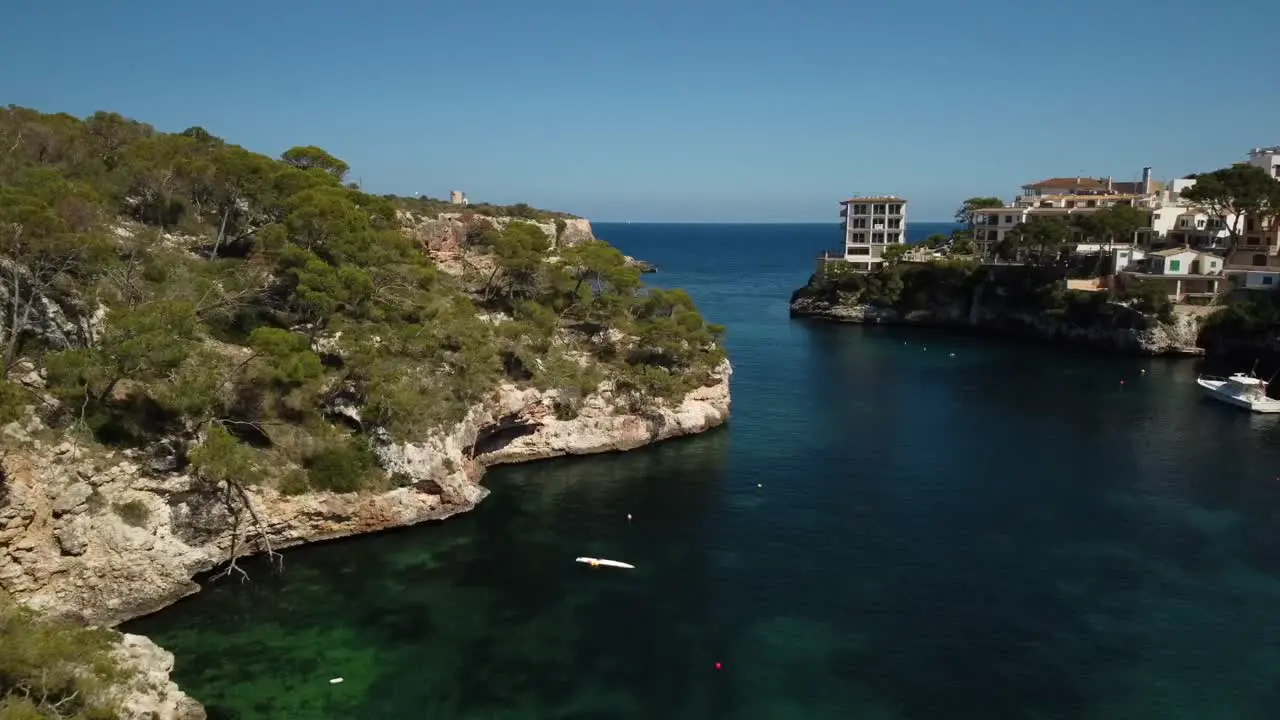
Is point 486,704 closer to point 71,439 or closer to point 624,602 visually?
point 624,602

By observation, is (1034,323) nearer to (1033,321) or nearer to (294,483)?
(1033,321)

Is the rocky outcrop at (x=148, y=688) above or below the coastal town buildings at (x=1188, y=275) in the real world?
below

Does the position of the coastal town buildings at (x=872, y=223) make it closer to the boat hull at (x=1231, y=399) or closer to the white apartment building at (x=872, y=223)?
the white apartment building at (x=872, y=223)

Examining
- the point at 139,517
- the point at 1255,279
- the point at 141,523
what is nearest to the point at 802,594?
the point at 141,523

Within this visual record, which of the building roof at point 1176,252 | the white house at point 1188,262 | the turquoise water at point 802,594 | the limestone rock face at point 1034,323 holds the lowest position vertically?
the turquoise water at point 802,594

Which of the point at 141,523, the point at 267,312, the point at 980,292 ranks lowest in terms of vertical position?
the point at 141,523

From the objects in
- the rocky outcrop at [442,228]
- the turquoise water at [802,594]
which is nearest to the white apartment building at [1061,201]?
the turquoise water at [802,594]

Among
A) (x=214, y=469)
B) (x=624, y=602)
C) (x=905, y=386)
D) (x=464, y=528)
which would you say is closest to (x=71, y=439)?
(x=214, y=469)
